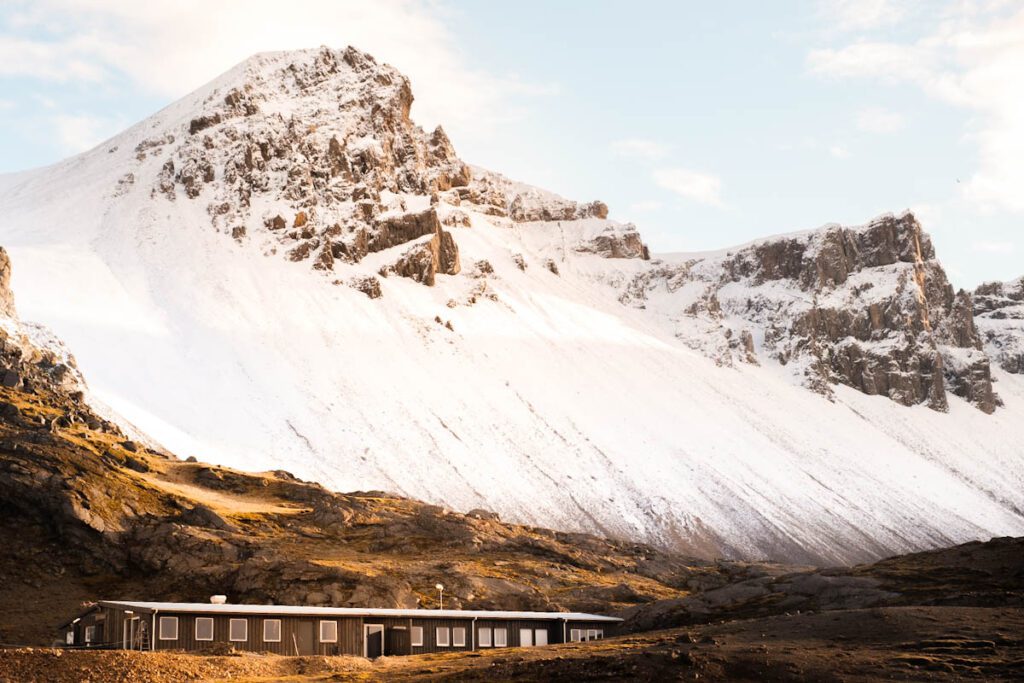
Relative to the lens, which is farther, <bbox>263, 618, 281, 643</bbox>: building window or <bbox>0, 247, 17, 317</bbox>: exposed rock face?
<bbox>0, 247, 17, 317</bbox>: exposed rock face

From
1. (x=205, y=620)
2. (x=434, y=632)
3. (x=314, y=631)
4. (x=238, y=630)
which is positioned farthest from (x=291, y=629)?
(x=434, y=632)

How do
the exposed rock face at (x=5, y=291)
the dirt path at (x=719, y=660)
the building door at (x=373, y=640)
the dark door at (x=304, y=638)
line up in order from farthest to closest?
the exposed rock face at (x=5, y=291) < the building door at (x=373, y=640) < the dark door at (x=304, y=638) < the dirt path at (x=719, y=660)

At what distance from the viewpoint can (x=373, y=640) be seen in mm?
66688

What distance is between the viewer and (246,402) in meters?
176

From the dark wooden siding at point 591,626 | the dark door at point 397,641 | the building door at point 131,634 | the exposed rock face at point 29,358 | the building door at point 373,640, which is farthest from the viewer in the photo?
the exposed rock face at point 29,358

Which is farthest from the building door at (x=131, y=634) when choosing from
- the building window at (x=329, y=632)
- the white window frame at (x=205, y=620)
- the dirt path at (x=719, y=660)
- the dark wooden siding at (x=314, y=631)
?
the building window at (x=329, y=632)

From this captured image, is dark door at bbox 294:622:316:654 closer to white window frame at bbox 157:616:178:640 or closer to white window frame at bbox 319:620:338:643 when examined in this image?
white window frame at bbox 319:620:338:643

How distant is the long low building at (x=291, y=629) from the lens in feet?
199

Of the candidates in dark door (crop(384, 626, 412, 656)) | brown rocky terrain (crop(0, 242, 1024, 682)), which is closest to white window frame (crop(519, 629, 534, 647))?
brown rocky terrain (crop(0, 242, 1024, 682))

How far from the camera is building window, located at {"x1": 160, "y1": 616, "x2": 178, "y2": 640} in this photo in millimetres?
60344

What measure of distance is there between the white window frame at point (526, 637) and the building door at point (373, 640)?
1083 cm

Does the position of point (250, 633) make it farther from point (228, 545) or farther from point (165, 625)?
point (228, 545)

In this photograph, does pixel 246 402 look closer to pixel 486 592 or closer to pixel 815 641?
pixel 486 592

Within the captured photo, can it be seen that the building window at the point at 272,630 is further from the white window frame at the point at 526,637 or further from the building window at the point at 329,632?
the white window frame at the point at 526,637
